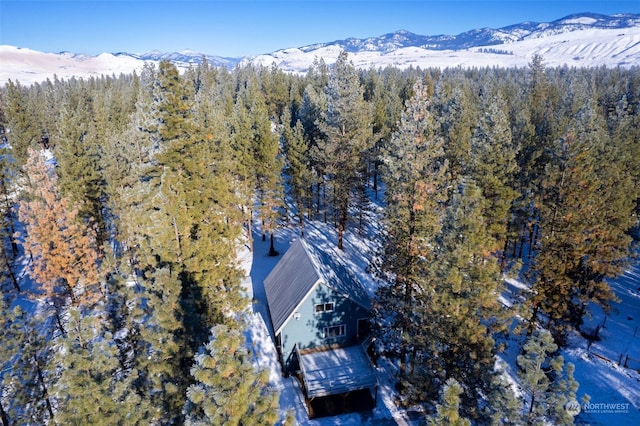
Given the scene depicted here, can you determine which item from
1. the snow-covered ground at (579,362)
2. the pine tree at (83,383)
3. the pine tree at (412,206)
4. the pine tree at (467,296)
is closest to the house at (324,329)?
the snow-covered ground at (579,362)

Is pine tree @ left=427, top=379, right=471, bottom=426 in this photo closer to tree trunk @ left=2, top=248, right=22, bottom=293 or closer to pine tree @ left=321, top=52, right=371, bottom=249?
pine tree @ left=321, top=52, right=371, bottom=249

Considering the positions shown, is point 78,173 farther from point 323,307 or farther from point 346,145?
point 323,307

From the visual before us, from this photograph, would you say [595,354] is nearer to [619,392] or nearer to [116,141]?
[619,392]

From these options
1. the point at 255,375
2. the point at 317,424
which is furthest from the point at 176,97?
the point at 317,424

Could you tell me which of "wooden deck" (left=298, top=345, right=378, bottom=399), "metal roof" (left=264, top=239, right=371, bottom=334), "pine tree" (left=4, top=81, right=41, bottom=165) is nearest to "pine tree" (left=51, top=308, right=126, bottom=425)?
"wooden deck" (left=298, top=345, right=378, bottom=399)

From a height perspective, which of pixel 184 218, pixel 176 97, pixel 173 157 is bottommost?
pixel 184 218

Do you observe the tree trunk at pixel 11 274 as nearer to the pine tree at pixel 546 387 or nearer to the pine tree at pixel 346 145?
the pine tree at pixel 346 145
